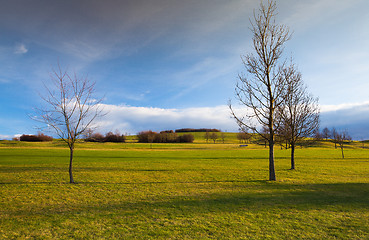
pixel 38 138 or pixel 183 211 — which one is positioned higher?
pixel 38 138

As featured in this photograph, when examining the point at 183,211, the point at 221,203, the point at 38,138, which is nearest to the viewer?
the point at 183,211

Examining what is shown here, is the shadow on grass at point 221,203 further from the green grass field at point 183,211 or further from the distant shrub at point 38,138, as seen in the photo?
the distant shrub at point 38,138

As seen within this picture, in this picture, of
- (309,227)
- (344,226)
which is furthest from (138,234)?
(344,226)

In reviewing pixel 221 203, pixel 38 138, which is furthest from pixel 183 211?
pixel 38 138

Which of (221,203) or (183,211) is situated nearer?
(183,211)

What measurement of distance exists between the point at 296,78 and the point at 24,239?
2194cm

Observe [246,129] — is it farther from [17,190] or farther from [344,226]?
[17,190]

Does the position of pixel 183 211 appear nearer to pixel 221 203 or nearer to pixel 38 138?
pixel 221 203

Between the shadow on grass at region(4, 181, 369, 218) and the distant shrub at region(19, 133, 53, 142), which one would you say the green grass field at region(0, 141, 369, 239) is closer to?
the shadow on grass at region(4, 181, 369, 218)

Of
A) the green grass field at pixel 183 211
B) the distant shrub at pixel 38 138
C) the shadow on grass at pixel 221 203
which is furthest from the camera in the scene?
the distant shrub at pixel 38 138

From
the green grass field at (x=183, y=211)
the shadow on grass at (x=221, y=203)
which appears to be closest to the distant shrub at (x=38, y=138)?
the green grass field at (x=183, y=211)

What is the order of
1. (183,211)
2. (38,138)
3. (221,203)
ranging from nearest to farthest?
1. (183,211)
2. (221,203)
3. (38,138)

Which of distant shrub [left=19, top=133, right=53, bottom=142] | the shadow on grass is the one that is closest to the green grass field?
the shadow on grass

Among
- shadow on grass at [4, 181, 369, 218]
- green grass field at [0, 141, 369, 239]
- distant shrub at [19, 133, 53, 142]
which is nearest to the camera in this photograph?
green grass field at [0, 141, 369, 239]
